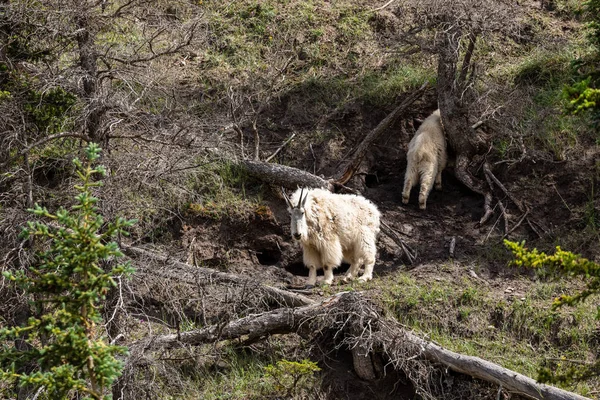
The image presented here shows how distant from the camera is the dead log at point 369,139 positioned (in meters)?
14.1

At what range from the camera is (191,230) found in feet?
44.6

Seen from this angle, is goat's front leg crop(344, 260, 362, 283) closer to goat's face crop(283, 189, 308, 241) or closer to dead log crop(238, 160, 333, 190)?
goat's face crop(283, 189, 308, 241)

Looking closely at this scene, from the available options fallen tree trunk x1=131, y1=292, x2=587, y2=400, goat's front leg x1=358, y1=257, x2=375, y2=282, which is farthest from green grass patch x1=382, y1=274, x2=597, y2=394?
fallen tree trunk x1=131, y1=292, x2=587, y2=400

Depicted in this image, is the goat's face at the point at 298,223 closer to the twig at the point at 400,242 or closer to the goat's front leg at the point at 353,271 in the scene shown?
the goat's front leg at the point at 353,271

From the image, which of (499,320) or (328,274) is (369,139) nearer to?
(328,274)

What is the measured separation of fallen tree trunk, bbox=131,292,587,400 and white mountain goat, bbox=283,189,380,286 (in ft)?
3.99

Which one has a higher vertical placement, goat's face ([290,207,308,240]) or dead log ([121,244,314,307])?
goat's face ([290,207,308,240])

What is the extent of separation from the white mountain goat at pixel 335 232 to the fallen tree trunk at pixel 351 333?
122 cm

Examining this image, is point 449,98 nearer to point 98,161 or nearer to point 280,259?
point 280,259

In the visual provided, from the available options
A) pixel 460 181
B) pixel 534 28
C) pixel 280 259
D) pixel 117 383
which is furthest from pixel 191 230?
pixel 534 28

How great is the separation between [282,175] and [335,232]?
5.46ft

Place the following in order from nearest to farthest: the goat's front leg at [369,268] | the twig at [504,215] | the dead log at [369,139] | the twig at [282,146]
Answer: the goat's front leg at [369,268] → the twig at [504,215] → the dead log at [369,139] → the twig at [282,146]

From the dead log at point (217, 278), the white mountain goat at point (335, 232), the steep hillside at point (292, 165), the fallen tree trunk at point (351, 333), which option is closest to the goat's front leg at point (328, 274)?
the white mountain goat at point (335, 232)

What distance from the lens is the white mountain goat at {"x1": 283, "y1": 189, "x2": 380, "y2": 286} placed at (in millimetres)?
12391
